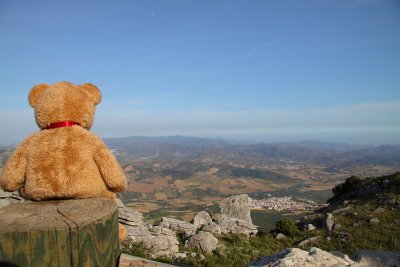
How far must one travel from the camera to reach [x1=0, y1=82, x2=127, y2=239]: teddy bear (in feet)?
12.8

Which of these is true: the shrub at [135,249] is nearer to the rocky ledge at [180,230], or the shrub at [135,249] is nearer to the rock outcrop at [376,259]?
the rocky ledge at [180,230]

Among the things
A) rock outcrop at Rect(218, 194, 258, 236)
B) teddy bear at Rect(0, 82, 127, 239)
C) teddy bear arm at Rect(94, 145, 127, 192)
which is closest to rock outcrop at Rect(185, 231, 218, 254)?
rock outcrop at Rect(218, 194, 258, 236)

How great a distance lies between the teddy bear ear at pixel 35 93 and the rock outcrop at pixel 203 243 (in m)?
10.2

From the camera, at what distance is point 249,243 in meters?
15.6

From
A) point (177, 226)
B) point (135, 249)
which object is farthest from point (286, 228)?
point (135, 249)

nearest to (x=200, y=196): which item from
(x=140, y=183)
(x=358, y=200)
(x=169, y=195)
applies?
(x=169, y=195)

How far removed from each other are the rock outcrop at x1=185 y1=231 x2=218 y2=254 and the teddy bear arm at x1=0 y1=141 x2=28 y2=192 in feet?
33.0

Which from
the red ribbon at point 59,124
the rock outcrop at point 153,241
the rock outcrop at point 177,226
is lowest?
the rock outcrop at point 177,226

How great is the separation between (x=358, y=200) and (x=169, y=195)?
15292 cm

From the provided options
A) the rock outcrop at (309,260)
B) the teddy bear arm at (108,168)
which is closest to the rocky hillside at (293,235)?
the rock outcrop at (309,260)

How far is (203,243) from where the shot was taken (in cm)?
1341

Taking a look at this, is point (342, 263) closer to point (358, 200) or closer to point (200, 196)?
point (358, 200)

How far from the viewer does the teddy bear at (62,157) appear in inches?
154

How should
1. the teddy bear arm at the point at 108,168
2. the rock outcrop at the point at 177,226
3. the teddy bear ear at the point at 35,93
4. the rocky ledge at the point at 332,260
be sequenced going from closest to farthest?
1. the teddy bear arm at the point at 108,168
2. the teddy bear ear at the point at 35,93
3. the rocky ledge at the point at 332,260
4. the rock outcrop at the point at 177,226
